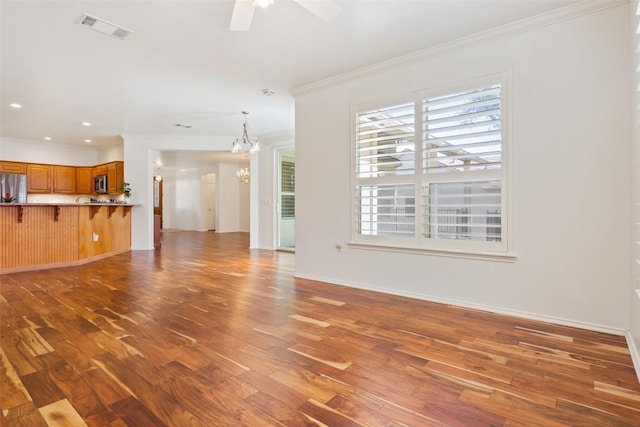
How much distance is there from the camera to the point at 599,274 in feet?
8.56

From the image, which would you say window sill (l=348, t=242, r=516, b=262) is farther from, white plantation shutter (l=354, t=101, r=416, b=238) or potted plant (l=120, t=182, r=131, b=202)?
potted plant (l=120, t=182, r=131, b=202)

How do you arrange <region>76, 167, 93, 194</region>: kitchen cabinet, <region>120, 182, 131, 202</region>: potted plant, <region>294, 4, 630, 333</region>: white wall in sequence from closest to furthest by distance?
<region>294, 4, 630, 333</region>: white wall
<region>120, 182, 131, 202</region>: potted plant
<region>76, 167, 93, 194</region>: kitchen cabinet

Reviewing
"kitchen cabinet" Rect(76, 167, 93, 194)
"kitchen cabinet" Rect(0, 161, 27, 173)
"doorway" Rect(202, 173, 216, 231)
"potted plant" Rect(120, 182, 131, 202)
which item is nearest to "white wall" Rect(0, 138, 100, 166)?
"kitchen cabinet" Rect(0, 161, 27, 173)

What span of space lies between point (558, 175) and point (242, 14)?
2801 millimetres

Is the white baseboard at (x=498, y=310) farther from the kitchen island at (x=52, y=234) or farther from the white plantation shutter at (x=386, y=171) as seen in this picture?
the kitchen island at (x=52, y=234)

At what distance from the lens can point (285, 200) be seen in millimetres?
7777

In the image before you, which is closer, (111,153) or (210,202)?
(111,153)

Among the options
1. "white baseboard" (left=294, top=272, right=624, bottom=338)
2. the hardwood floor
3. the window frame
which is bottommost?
the hardwood floor

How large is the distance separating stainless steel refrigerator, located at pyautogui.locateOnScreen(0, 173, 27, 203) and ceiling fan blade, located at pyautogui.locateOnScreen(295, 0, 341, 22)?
8564mm

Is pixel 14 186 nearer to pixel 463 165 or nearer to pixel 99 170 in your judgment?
pixel 99 170

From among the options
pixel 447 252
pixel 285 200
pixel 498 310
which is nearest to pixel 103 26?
pixel 447 252

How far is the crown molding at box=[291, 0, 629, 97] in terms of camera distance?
2.60 metres

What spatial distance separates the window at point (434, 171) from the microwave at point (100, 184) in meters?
7.14

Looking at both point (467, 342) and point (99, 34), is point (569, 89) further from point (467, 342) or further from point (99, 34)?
point (99, 34)
